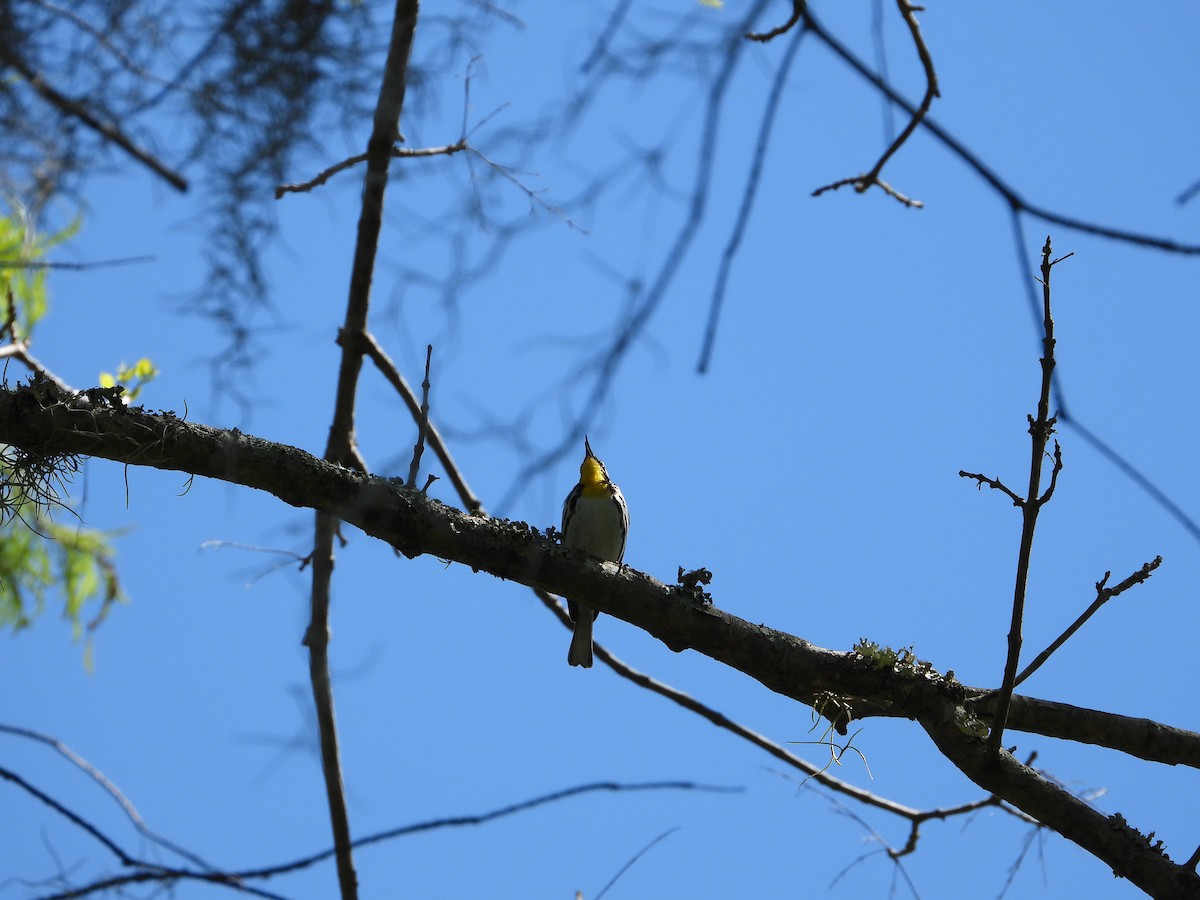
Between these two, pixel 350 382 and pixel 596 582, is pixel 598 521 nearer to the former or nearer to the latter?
pixel 350 382

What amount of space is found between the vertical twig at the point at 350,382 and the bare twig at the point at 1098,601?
8.07 feet

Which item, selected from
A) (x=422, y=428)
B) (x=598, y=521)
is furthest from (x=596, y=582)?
(x=598, y=521)

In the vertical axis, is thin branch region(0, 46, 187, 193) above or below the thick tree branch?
above

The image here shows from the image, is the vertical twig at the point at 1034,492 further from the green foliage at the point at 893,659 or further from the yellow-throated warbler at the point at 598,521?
the yellow-throated warbler at the point at 598,521

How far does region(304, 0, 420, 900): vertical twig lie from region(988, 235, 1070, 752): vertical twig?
2439 millimetres

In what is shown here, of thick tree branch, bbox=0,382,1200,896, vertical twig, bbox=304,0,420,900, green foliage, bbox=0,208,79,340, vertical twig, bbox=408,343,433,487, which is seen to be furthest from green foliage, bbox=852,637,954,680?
green foliage, bbox=0,208,79,340

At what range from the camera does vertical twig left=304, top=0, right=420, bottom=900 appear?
3.76 meters

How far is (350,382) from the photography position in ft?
13.3

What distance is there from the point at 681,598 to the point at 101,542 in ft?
11.2

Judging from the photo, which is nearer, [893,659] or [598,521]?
[893,659]

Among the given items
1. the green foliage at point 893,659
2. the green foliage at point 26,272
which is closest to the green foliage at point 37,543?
the green foliage at point 26,272

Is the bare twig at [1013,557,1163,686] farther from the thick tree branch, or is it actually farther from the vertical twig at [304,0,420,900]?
the vertical twig at [304,0,420,900]

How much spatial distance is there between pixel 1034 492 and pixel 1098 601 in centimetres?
35

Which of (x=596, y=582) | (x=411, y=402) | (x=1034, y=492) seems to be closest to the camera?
(x=1034, y=492)
